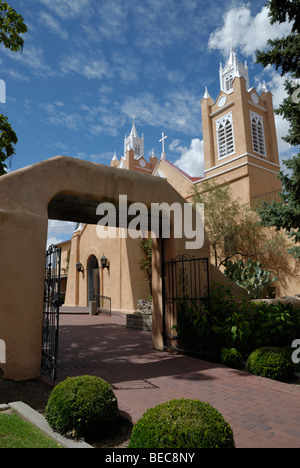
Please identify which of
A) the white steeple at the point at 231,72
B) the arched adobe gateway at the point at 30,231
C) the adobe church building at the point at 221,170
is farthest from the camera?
the white steeple at the point at 231,72

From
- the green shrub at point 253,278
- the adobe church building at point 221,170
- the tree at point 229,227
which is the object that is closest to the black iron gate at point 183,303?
the green shrub at point 253,278

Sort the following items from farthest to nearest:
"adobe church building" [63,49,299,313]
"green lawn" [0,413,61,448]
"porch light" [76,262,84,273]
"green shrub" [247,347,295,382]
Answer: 1. "porch light" [76,262,84,273]
2. "adobe church building" [63,49,299,313]
3. "green shrub" [247,347,295,382]
4. "green lawn" [0,413,61,448]

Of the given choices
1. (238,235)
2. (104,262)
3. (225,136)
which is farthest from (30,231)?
(225,136)

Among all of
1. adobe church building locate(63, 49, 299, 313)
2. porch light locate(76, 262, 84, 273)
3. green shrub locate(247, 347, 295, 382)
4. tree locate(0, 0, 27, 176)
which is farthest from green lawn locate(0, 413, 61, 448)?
porch light locate(76, 262, 84, 273)

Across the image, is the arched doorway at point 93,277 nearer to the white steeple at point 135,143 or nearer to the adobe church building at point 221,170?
the adobe church building at point 221,170

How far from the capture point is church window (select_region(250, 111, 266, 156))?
1919 centimetres

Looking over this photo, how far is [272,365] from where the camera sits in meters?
5.76

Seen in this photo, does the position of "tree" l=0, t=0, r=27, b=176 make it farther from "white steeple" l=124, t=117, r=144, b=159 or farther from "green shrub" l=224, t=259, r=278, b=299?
"white steeple" l=124, t=117, r=144, b=159

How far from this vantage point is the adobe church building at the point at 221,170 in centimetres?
1730

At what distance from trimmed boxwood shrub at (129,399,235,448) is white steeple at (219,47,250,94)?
21022 millimetres

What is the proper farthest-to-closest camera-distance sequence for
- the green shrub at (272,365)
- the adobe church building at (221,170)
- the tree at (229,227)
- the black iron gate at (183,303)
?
the adobe church building at (221,170)
the tree at (229,227)
the black iron gate at (183,303)
the green shrub at (272,365)

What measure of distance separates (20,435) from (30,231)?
10.8ft

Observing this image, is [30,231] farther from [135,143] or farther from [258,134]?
[135,143]

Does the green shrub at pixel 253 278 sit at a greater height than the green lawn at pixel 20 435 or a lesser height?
greater
